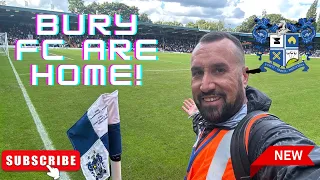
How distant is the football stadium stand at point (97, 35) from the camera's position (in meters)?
48.7

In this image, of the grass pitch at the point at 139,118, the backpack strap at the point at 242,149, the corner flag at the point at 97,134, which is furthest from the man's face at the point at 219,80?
the grass pitch at the point at 139,118

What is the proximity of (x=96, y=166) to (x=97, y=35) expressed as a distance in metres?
63.4

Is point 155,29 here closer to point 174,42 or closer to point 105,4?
point 174,42

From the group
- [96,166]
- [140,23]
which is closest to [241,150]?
[96,166]

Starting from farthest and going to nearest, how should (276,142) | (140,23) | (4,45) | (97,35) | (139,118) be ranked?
(97,35) → (140,23) → (4,45) → (139,118) → (276,142)

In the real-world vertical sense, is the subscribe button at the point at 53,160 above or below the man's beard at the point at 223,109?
below

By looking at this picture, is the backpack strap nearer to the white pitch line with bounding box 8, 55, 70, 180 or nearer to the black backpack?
the black backpack

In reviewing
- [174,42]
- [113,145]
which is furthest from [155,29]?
[113,145]

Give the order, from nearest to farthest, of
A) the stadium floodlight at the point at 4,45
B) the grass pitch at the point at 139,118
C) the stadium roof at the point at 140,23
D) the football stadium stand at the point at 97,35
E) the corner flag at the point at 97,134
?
1. the corner flag at the point at 97,134
2. the grass pitch at the point at 139,118
3. the stadium floodlight at the point at 4,45
4. the stadium roof at the point at 140,23
5. the football stadium stand at the point at 97,35

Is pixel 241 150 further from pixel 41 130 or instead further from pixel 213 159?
pixel 41 130

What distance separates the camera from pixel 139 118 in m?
7.33

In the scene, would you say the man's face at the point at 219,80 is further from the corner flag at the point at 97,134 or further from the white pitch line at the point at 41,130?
the white pitch line at the point at 41,130

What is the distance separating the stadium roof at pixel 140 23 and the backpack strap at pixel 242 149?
49643mm

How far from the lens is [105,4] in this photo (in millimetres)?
87438
